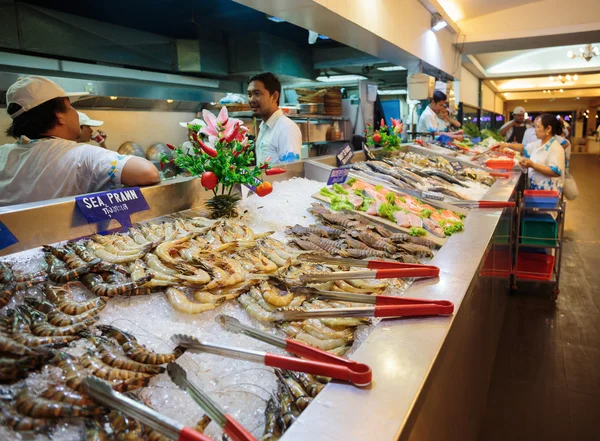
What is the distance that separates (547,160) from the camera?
6.03 metres

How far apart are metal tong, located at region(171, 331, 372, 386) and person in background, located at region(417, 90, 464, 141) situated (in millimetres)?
7210

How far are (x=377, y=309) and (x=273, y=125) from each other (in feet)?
9.99

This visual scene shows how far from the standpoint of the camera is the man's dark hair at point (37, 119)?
2.40m

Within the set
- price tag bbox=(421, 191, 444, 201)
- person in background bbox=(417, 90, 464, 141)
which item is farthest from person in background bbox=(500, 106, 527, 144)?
price tag bbox=(421, 191, 444, 201)

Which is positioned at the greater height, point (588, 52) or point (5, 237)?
point (588, 52)

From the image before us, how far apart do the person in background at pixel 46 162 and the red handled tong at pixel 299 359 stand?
146 centimetres

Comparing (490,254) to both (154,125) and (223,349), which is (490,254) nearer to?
(223,349)

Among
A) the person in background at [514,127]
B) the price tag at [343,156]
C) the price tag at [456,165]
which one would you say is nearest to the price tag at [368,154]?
the price tag at [343,156]

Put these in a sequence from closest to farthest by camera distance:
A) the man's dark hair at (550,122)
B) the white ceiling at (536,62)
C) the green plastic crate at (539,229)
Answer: the green plastic crate at (539,229) → the man's dark hair at (550,122) → the white ceiling at (536,62)

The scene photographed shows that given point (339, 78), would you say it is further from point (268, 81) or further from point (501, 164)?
point (268, 81)

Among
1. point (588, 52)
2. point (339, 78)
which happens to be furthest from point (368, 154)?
point (588, 52)

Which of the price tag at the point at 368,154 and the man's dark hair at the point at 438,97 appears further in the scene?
the man's dark hair at the point at 438,97

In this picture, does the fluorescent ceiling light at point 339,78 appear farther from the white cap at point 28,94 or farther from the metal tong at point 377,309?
the metal tong at point 377,309

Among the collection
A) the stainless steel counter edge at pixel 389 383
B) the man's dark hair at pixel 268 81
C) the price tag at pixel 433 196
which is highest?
the man's dark hair at pixel 268 81
